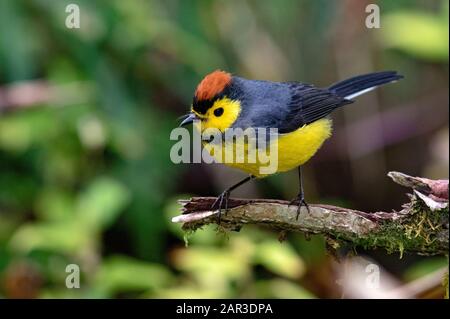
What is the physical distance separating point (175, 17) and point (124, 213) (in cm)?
138

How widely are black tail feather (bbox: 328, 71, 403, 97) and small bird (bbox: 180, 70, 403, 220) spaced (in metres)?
0.10

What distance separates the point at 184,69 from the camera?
5129 mm

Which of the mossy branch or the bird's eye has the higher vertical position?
the bird's eye

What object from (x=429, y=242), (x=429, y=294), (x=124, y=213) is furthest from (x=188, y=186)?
(x=429, y=242)

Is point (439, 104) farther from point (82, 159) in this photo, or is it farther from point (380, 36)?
point (82, 159)

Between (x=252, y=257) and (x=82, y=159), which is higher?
(x=82, y=159)

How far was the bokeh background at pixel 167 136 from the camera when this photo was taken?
410cm

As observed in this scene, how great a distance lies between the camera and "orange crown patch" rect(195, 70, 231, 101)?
10.8 ft

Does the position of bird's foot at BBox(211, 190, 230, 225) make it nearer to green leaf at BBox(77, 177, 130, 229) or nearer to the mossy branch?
the mossy branch

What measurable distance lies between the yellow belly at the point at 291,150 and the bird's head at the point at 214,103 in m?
0.14

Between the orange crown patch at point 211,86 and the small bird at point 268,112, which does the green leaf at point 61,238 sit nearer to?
the small bird at point 268,112

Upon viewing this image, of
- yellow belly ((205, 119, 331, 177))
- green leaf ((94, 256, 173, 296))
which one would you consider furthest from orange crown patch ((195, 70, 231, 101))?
green leaf ((94, 256, 173, 296))

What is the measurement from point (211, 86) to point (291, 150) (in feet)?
1.47

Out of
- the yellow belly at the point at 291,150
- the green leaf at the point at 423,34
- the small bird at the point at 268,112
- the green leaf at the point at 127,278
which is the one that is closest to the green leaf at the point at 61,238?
the green leaf at the point at 127,278
